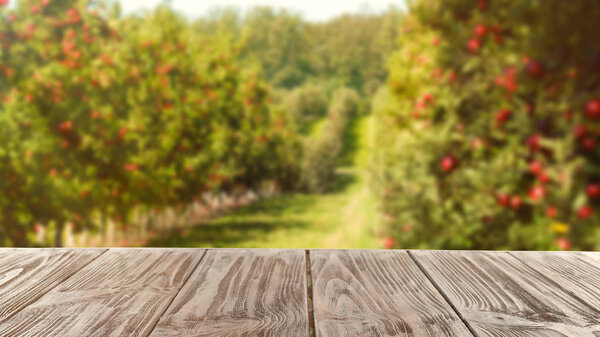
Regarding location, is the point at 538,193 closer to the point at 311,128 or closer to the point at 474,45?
the point at 474,45

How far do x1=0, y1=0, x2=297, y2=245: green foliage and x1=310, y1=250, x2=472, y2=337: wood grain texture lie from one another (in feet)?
7.23

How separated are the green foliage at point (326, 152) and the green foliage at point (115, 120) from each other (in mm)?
110

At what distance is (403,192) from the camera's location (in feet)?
8.31

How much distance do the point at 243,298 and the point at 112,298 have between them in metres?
0.23

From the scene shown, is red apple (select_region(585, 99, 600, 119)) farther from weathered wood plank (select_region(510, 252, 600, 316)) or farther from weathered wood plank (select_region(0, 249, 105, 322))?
weathered wood plank (select_region(0, 249, 105, 322))

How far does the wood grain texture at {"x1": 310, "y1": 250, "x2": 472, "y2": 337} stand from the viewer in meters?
0.76

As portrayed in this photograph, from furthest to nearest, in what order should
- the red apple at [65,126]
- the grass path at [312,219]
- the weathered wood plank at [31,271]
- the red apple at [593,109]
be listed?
the red apple at [65,126], the grass path at [312,219], the red apple at [593,109], the weathered wood plank at [31,271]

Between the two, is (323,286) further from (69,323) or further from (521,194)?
(521,194)

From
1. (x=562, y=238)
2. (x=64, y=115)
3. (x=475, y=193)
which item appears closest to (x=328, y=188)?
(x=475, y=193)

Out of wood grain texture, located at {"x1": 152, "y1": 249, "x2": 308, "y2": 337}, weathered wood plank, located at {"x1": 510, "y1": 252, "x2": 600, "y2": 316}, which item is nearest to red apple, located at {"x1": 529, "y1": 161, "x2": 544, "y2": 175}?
weathered wood plank, located at {"x1": 510, "y1": 252, "x2": 600, "y2": 316}

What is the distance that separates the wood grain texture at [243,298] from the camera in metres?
0.76

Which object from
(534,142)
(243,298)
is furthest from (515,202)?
(243,298)

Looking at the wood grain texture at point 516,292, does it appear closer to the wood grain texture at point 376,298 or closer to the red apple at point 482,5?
the wood grain texture at point 376,298

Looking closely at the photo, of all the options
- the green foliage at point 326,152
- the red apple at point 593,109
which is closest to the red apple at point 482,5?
the red apple at point 593,109
